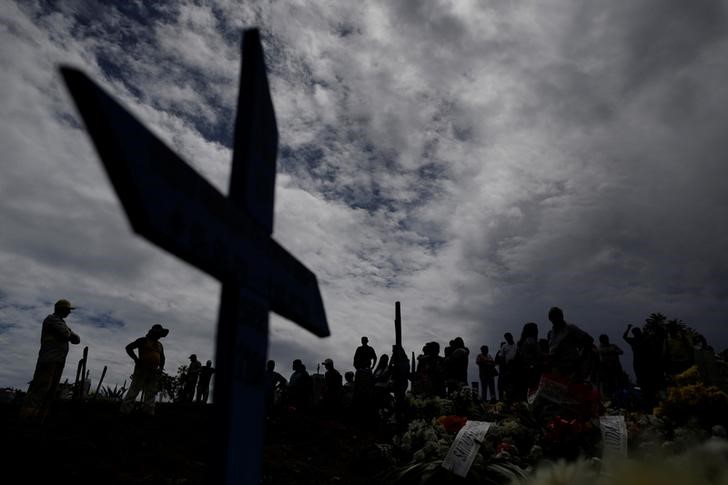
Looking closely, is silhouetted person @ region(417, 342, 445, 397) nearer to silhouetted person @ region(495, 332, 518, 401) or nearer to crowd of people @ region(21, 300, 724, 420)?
crowd of people @ region(21, 300, 724, 420)

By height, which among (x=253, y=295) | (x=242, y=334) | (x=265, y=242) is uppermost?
(x=265, y=242)

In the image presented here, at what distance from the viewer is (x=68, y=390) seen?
549 inches

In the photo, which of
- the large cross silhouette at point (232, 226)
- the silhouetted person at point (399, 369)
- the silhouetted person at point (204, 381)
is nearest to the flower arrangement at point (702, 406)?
the silhouetted person at point (399, 369)

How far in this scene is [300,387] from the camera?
1193cm

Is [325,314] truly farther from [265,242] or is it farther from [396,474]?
[396,474]

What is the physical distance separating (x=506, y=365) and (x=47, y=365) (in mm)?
7333

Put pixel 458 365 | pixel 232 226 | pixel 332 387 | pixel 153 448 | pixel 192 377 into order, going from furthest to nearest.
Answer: pixel 192 377 < pixel 332 387 < pixel 458 365 < pixel 153 448 < pixel 232 226

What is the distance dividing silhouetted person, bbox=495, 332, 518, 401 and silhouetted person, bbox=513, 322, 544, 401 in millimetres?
112

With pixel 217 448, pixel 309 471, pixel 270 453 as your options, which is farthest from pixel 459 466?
pixel 270 453

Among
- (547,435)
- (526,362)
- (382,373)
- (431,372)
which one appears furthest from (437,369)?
(547,435)

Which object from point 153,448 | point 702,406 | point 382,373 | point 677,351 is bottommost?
point 153,448

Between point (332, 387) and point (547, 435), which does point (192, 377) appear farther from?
point (547, 435)

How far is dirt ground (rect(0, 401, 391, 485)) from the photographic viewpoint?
16.6ft

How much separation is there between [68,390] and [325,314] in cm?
1490
